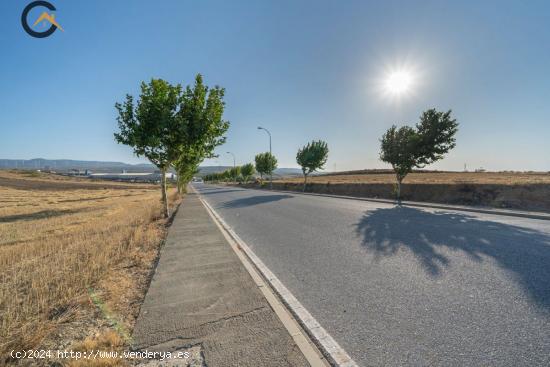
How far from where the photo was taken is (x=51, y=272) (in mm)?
4676

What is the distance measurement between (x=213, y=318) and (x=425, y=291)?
3.27 m

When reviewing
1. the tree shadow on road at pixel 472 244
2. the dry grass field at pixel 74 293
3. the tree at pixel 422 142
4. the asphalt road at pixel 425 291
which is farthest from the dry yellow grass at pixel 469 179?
the dry grass field at pixel 74 293

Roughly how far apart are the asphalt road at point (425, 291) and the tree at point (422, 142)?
13.1 m

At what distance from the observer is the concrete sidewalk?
2400 millimetres

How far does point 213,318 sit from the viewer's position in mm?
3029

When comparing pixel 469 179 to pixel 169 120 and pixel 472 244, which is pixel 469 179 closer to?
pixel 472 244

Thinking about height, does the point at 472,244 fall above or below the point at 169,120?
below

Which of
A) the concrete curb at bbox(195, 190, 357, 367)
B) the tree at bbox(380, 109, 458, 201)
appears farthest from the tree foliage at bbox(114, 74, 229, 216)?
the tree at bbox(380, 109, 458, 201)

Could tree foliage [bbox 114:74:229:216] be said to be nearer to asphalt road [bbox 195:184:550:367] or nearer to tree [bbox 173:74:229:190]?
tree [bbox 173:74:229:190]

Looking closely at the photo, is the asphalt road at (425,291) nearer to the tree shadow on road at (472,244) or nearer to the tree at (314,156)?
the tree shadow on road at (472,244)

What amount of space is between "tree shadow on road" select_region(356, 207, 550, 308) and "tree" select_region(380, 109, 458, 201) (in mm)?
11294

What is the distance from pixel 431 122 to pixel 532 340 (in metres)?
20.9

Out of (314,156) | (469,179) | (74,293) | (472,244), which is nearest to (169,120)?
(74,293)

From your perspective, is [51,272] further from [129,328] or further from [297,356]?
[297,356]
